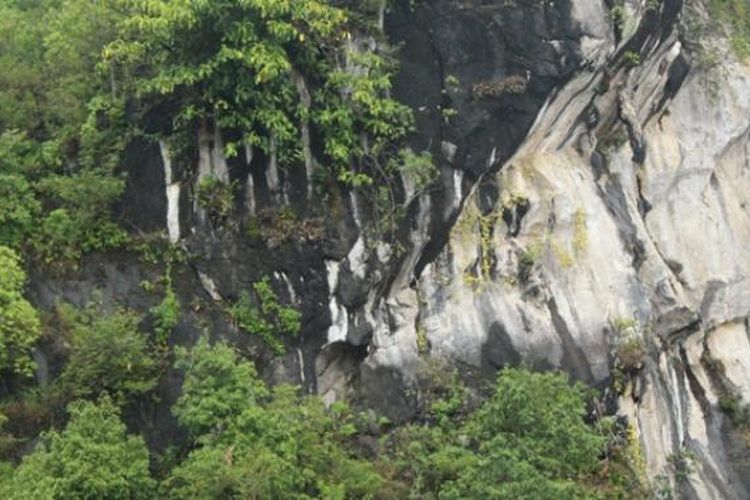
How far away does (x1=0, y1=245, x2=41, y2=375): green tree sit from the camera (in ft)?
41.0

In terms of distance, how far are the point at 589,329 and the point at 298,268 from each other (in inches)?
140

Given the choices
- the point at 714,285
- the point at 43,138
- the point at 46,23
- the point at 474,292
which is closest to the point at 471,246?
the point at 474,292

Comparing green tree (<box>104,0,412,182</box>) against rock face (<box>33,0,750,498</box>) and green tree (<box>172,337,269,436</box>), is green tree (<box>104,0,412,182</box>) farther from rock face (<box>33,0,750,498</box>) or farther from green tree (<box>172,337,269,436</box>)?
green tree (<box>172,337,269,436</box>)

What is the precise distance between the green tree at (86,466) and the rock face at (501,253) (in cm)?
164

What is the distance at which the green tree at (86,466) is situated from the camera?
443 inches

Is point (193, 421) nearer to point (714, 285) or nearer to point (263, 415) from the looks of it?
point (263, 415)

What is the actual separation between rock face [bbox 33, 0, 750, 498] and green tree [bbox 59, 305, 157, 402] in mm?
464

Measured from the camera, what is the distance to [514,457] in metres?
11.4

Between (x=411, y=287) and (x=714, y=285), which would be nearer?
(x=411, y=287)

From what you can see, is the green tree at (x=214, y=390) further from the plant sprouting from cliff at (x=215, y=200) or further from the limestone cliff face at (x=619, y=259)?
the limestone cliff face at (x=619, y=259)

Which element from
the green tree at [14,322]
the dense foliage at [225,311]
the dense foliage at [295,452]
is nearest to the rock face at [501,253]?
the dense foliage at [225,311]

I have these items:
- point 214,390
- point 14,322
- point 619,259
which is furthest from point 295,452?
point 619,259

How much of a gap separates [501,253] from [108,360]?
4904mm

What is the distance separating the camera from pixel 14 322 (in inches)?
493
